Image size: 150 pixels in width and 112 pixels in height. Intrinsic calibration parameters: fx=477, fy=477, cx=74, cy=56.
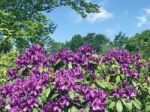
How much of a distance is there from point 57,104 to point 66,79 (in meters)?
0.28

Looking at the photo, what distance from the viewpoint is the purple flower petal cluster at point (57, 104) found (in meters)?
5.00

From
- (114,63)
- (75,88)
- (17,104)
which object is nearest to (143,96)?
(114,63)

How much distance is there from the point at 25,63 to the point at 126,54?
1261mm

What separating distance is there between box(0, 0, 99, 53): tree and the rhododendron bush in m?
14.9

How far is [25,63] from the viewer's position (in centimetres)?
588

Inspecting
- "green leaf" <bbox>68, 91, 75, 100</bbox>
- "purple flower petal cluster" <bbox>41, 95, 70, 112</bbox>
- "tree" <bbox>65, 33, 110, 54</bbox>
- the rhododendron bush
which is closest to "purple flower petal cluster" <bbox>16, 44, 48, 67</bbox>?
the rhododendron bush

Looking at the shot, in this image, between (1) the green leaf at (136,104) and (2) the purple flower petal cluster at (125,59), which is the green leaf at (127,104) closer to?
(1) the green leaf at (136,104)

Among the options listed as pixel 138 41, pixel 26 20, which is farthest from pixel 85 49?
pixel 138 41

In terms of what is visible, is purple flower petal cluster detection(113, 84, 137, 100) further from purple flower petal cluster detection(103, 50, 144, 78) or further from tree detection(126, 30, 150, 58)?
tree detection(126, 30, 150, 58)

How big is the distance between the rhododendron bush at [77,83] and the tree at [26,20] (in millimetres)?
14924

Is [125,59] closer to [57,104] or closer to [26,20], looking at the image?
[57,104]

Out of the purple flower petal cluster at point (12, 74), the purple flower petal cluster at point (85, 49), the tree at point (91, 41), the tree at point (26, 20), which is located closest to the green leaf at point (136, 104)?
the purple flower petal cluster at point (85, 49)

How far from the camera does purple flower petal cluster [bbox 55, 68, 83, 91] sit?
501 cm

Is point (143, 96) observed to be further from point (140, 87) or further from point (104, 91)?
point (104, 91)
